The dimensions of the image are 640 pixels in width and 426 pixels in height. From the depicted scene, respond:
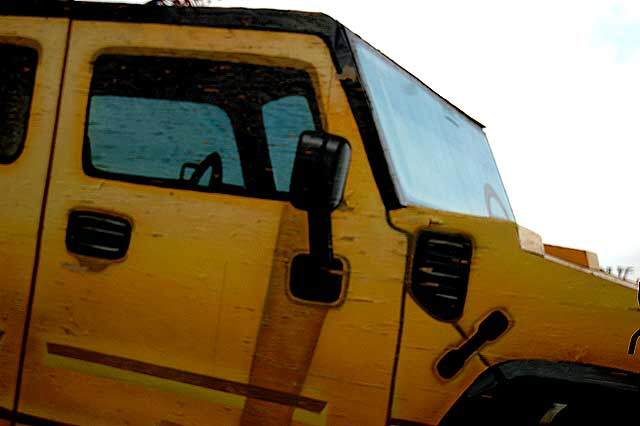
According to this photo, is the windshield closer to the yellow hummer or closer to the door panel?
the yellow hummer

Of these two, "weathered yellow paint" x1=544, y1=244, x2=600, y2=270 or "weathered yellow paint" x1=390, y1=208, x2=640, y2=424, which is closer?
"weathered yellow paint" x1=390, y1=208, x2=640, y2=424

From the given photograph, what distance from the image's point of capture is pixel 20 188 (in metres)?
2.12

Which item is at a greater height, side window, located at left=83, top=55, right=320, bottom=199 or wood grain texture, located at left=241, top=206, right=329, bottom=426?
side window, located at left=83, top=55, right=320, bottom=199

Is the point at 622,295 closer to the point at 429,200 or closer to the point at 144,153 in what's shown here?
the point at 429,200

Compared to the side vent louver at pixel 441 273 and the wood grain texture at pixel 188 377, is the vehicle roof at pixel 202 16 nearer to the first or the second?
the side vent louver at pixel 441 273

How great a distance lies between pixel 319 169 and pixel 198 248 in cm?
58

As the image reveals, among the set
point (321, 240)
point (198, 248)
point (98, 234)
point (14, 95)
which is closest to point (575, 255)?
point (321, 240)

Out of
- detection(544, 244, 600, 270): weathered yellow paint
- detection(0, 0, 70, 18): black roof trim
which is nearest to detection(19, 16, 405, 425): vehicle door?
detection(0, 0, 70, 18): black roof trim

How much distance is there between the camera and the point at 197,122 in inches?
78.4

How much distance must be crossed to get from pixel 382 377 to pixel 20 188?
144 cm

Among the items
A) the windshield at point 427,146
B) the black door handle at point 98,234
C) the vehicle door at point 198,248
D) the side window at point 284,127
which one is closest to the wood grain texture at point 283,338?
the vehicle door at point 198,248

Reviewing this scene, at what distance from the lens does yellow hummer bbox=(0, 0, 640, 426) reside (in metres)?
1.67

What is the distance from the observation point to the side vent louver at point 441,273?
1.73 meters

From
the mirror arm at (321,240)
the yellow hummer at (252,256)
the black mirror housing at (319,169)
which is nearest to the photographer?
the black mirror housing at (319,169)
